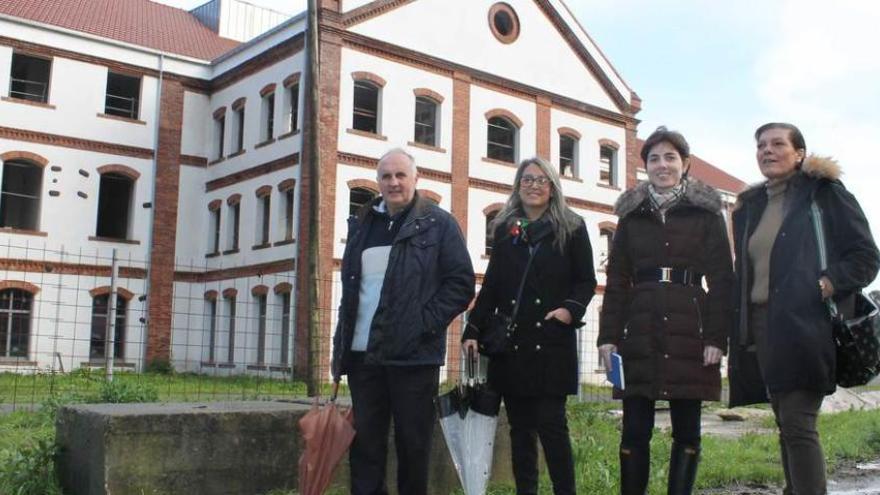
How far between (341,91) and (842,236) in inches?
818

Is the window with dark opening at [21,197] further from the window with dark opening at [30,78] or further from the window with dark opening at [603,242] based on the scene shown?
the window with dark opening at [603,242]

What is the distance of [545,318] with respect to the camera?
479 centimetres

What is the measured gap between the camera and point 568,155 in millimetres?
30078

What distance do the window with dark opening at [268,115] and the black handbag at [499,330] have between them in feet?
72.3

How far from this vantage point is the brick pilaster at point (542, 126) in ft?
94.5

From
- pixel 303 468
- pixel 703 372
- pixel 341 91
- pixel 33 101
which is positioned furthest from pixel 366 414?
pixel 33 101

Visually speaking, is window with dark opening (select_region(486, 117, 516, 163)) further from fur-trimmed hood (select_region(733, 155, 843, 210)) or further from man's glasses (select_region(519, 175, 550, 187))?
fur-trimmed hood (select_region(733, 155, 843, 210))

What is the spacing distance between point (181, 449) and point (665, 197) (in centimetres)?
313

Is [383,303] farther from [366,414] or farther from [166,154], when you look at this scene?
[166,154]

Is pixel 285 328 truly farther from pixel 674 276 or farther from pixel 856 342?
pixel 856 342

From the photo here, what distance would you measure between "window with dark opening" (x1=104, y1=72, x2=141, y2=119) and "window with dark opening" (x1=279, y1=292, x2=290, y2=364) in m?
8.19

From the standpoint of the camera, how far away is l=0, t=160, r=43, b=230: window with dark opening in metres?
25.5

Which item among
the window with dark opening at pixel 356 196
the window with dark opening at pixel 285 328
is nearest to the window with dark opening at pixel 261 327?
the window with dark opening at pixel 285 328

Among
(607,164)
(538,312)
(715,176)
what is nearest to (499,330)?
(538,312)
